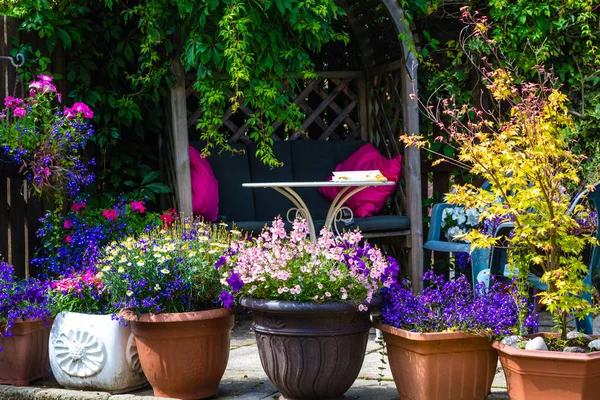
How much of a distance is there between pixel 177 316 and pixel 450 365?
3.43ft

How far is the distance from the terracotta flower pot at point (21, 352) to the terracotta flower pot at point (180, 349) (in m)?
0.61

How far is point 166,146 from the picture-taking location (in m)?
5.65

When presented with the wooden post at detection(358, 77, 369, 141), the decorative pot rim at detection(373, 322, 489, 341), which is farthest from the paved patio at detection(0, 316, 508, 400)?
the wooden post at detection(358, 77, 369, 141)

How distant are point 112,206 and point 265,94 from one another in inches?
45.0

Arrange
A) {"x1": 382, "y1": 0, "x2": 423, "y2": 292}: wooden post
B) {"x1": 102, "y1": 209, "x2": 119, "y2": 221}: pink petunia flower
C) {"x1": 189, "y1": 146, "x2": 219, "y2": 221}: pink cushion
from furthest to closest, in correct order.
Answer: {"x1": 382, "y1": 0, "x2": 423, "y2": 292}: wooden post, {"x1": 189, "y1": 146, "x2": 219, "y2": 221}: pink cushion, {"x1": 102, "y1": 209, "x2": 119, "y2": 221}: pink petunia flower

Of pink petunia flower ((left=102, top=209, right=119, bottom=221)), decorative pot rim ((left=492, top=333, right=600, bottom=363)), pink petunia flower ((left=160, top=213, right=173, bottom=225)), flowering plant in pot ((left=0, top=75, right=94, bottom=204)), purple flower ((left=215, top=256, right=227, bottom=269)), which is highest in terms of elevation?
flowering plant in pot ((left=0, top=75, right=94, bottom=204))

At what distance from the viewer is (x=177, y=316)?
3402mm

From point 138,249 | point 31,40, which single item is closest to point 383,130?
point 31,40

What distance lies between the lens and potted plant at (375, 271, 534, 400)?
3.15 metres

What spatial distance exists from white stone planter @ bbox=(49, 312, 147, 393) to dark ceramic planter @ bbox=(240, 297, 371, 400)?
625 millimetres

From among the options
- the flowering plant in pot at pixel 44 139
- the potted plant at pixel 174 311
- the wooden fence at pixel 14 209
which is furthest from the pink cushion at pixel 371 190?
the potted plant at pixel 174 311

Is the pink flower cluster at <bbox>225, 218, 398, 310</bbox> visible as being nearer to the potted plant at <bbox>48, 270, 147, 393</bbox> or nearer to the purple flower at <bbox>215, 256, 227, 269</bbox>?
the purple flower at <bbox>215, 256, 227, 269</bbox>

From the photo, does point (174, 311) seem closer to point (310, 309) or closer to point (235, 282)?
point (235, 282)

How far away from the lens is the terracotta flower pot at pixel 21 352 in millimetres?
3814
